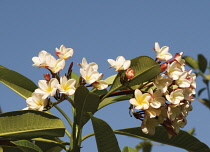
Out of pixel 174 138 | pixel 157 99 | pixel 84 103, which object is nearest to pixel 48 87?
pixel 84 103

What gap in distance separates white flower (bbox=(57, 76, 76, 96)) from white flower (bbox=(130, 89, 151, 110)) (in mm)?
223

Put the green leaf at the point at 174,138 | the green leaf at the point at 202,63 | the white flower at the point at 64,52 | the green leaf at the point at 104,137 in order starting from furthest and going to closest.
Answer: the green leaf at the point at 202,63
the green leaf at the point at 174,138
the white flower at the point at 64,52
the green leaf at the point at 104,137

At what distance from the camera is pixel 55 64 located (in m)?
1.50

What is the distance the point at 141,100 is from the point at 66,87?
27 cm

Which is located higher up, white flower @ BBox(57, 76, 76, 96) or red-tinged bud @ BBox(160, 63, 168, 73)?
red-tinged bud @ BBox(160, 63, 168, 73)

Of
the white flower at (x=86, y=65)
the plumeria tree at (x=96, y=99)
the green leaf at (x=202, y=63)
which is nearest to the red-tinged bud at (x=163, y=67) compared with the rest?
the plumeria tree at (x=96, y=99)

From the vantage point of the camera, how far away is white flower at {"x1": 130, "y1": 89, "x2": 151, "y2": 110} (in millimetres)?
1427

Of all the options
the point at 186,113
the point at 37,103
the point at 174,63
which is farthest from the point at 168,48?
the point at 37,103

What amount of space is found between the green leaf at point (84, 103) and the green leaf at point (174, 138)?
0.26 meters

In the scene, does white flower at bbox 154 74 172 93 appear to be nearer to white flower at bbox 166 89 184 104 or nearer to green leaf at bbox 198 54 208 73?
white flower at bbox 166 89 184 104

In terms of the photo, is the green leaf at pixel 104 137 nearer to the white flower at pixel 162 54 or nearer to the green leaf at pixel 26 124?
the green leaf at pixel 26 124

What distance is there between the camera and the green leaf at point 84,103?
1.39 metres

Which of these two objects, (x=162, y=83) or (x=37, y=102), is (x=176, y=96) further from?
(x=37, y=102)

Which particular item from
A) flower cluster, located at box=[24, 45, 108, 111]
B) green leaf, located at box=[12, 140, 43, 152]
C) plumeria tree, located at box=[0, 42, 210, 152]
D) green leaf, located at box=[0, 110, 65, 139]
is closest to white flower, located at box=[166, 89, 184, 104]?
plumeria tree, located at box=[0, 42, 210, 152]
